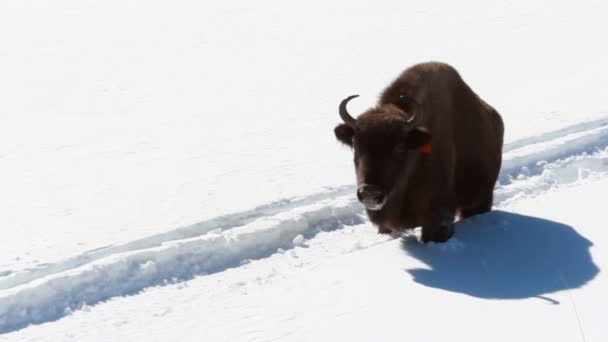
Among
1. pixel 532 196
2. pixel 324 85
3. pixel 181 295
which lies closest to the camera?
pixel 181 295

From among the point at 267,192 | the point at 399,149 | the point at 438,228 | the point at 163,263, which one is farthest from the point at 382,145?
the point at 267,192

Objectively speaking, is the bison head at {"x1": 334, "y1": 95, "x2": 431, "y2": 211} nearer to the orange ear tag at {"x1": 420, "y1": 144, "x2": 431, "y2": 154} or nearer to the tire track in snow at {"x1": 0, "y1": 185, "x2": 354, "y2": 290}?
the orange ear tag at {"x1": 420, "y1": 144, "x2": 431, "y2": 154}

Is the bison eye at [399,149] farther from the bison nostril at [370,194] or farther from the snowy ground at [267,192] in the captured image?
the snowy ground at [267,192]

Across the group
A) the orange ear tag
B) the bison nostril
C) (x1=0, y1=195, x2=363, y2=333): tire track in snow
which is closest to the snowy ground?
(x1=0, y1=195, x2=363, y2=333): tire track in snow

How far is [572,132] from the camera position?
34.8 ft

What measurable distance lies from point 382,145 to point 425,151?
1.44ft

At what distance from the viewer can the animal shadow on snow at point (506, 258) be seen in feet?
21.1

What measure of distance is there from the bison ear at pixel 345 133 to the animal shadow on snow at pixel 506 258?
103 cm

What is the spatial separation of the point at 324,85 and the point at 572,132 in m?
4.50

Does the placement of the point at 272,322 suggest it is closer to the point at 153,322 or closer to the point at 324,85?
the point at 153,322

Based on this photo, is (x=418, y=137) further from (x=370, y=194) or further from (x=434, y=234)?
(x=434, y=234)

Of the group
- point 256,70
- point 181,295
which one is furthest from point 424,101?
point 256,70

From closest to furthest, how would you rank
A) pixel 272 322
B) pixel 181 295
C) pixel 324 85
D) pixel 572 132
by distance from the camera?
pixel 272 322 → pixel 181 295 → pixel 572 132 → pixel 324 85

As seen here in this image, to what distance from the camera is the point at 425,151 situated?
285 inches
